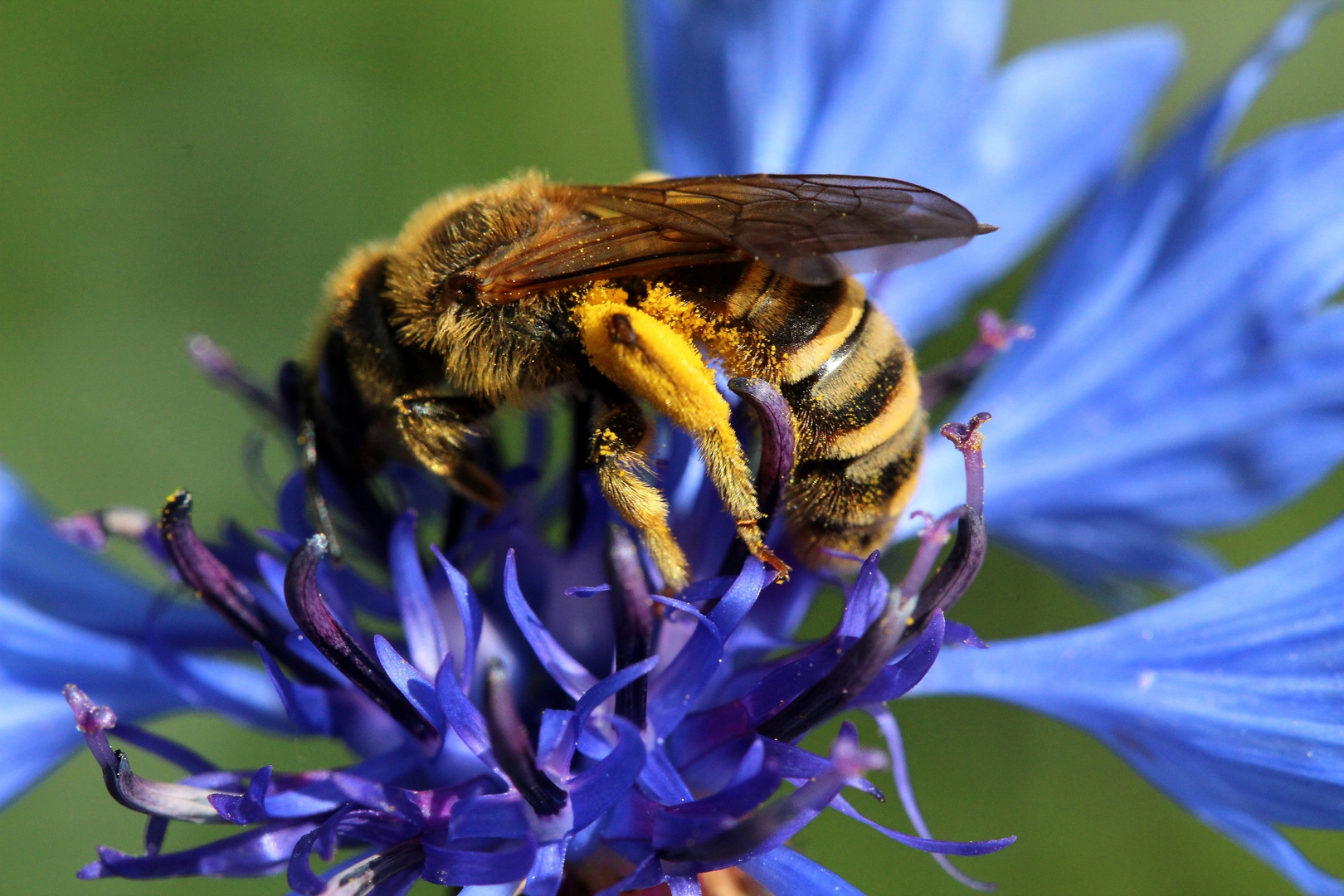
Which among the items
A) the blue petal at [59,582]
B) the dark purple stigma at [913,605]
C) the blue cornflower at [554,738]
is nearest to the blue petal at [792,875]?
the blue cornflower at [554,738]

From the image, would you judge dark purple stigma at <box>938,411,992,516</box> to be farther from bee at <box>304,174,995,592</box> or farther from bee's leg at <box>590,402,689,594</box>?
bee's leg at <box>590,402,689,594</box>

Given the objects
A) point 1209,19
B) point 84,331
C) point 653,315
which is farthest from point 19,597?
point 1209,19

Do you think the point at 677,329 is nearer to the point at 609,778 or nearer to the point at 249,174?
the point at 609,778

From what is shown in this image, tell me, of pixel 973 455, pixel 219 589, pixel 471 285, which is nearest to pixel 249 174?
pixel 219 589

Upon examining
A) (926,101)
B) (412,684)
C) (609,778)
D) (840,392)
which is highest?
(926,101)

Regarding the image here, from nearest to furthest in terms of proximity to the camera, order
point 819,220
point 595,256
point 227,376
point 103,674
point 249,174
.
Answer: point 819,220, point 595,256, point 103,674, point 227,376, point 249,174

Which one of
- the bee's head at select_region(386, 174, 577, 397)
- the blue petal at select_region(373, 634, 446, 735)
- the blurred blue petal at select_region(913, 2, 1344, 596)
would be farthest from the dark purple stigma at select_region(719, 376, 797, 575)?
the blurred blue petal at select_region(913, 2, 1344, 596)

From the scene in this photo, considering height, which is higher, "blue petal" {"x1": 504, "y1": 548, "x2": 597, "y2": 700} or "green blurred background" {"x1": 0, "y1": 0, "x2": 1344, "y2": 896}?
"green blurred background" {"x1": 0, "y1": 0, "x2": 1344, "y2": 896}

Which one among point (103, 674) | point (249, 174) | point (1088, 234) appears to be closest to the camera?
point (103, 674)
